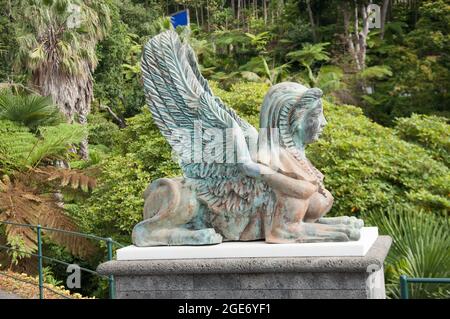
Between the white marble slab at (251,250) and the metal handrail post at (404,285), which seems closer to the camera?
the metal handrail post at (404,285)

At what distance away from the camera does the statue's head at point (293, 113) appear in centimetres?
572

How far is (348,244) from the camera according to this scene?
5301 mm

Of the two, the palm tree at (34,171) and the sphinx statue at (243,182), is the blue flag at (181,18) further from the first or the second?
the sphinx statue at (243,182)

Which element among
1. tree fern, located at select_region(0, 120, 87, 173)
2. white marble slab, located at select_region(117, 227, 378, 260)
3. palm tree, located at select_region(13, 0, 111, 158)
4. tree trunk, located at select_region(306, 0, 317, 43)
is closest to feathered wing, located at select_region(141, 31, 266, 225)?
white marble slab, located at select_region(117, 227, 378, 260)

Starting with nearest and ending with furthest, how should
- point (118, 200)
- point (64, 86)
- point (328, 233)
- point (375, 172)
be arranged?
point (328, 233)
point (375, 172)
point (118, 200)
point (64, 86)

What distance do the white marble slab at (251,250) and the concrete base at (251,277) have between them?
0.06m

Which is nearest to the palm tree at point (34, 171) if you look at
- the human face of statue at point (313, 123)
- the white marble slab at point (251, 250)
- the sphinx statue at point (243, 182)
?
the sphinx statue at point (243, 182)

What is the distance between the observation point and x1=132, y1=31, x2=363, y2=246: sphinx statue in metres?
5.61

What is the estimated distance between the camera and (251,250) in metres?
5.43

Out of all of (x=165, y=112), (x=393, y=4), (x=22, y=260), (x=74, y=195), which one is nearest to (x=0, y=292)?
(x=22, y=260)

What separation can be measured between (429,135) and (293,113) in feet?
19.9

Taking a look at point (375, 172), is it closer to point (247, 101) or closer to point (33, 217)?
point (247, 101)

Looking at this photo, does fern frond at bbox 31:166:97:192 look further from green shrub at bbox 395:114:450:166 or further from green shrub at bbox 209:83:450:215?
green shrub at bbox 395:114:450:166

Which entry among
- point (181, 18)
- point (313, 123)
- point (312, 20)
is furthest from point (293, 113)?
point (181, 18)
